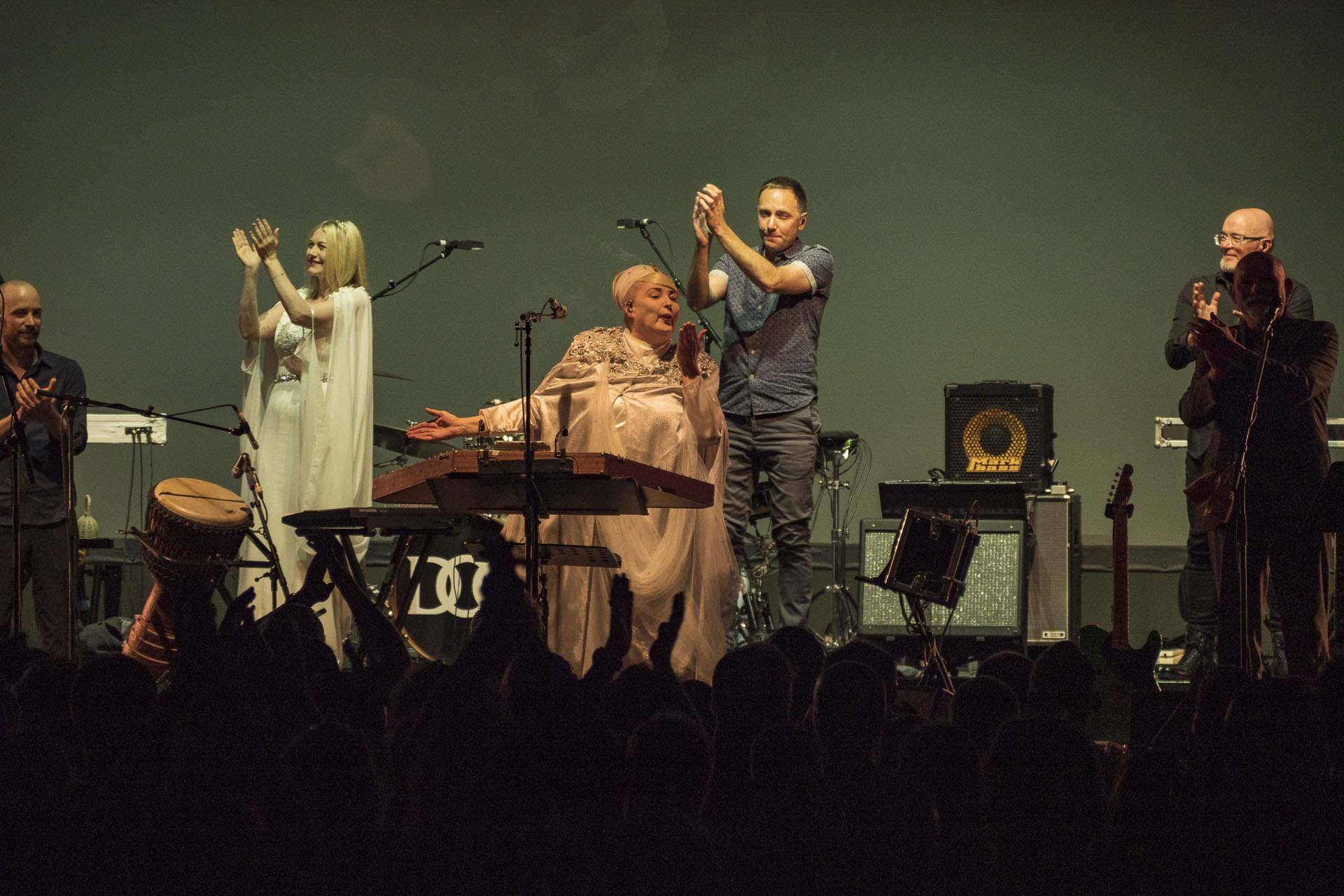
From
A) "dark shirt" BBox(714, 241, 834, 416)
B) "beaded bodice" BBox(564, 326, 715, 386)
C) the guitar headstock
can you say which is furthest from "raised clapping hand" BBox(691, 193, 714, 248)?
the guitar headstock

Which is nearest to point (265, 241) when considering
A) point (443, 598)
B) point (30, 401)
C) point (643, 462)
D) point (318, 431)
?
point (318, 431)

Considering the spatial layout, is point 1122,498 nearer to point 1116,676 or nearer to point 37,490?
point 1116,676

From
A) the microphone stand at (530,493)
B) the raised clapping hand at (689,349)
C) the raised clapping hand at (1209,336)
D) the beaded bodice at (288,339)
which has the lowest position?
the microphone stand at (530,493)

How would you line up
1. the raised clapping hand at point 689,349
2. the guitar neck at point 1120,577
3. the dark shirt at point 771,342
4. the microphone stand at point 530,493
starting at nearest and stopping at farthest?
the microphone stand at point 530,493
the raised clapping hand at point 689,349
the guitar neck at point 1120,577
the dark shirt at point 771,342

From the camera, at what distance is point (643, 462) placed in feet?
13.7

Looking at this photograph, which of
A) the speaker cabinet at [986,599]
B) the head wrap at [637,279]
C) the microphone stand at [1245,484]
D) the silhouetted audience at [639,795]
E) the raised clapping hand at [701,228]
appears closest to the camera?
the silhouetted audience at [639,795]

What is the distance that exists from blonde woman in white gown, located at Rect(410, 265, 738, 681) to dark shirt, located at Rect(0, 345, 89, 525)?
1.90m

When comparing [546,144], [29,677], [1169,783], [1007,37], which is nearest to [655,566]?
[29,677]

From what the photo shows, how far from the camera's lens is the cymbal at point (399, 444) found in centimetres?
630

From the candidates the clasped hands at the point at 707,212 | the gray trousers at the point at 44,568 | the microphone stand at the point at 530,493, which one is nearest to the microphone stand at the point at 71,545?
the gray trousers at the point at 44,568

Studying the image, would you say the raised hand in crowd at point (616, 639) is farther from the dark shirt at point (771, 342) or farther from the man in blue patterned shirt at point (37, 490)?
the man in blue patterned shirt at point (37, 490)

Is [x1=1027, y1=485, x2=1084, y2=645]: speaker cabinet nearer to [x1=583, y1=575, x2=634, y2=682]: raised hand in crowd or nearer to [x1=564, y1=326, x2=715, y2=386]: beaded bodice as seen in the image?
[x1=564, y1=326, x2=715, y2=386]: beaded bodice

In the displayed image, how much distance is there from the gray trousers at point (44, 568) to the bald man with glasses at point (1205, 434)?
479 centimetres

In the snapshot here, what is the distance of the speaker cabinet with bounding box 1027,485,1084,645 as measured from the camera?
20.7 feet
